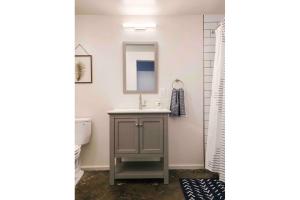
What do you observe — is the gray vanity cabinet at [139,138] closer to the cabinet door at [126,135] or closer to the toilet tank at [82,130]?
the cabinet door at [126,135]

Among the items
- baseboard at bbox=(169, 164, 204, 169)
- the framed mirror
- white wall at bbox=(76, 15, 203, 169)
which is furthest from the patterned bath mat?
the framed mirror

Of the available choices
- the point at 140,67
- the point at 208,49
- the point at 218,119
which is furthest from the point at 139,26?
the point at 218,119

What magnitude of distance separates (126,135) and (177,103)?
0.88 m

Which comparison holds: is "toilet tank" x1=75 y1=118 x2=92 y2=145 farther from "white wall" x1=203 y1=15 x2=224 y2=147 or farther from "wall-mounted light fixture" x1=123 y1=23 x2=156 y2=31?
"white wall" x1=203 y1=15 x2=224 y2=147

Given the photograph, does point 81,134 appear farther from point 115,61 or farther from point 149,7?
point 149,7

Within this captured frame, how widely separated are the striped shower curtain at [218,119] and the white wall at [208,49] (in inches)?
21.3

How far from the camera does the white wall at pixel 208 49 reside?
336cm

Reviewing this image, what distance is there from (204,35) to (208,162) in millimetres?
1751

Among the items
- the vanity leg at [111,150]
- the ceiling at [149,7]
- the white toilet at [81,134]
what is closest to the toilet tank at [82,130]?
the white toilet at [81,134]
